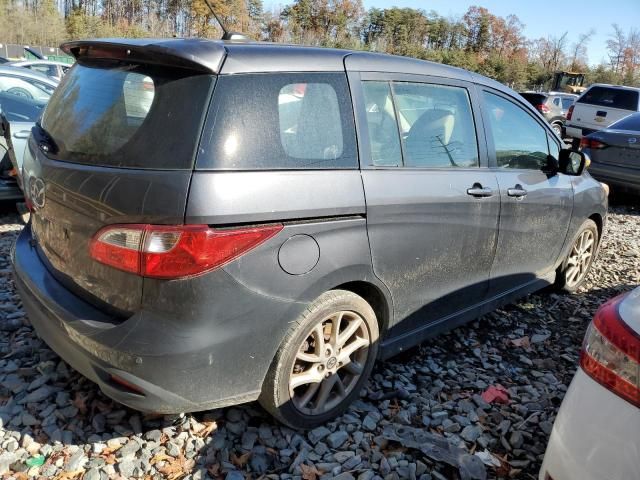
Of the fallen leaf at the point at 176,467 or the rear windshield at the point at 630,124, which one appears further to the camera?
the rear windshield at the point at 630,124

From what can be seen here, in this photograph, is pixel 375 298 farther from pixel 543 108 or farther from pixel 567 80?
pixel 567 80

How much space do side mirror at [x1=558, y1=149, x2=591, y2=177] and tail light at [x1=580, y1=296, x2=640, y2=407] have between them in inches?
97.3

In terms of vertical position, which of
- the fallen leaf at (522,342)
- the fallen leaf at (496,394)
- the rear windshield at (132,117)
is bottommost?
the fallen leaf at (522,342)

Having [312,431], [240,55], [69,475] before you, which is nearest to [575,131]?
[312,431]

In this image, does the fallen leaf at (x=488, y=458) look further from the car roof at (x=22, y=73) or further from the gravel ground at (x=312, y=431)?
the car roof at (x=22, y=73)

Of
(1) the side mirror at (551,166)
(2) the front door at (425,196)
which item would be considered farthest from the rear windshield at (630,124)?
(2) the front door at (425,196)

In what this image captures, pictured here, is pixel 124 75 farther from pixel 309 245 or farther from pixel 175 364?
pixel 175 364

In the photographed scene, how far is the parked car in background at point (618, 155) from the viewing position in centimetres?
793

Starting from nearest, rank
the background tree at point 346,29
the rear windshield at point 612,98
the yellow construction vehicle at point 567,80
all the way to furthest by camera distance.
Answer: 1. the rear windshield at point 612,98
2. the yellow construction vehicle at point 567,80
3. the background tree at point 346,29

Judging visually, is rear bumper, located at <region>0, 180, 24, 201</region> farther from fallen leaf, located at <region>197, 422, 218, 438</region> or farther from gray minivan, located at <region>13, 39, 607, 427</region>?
fallen leaf, located at <region>197, 422, 218, 438</region>

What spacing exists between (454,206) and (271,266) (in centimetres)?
131

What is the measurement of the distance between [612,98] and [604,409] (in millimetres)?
15708

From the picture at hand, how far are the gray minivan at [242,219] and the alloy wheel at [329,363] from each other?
1 cm

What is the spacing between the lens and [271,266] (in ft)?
7.16
